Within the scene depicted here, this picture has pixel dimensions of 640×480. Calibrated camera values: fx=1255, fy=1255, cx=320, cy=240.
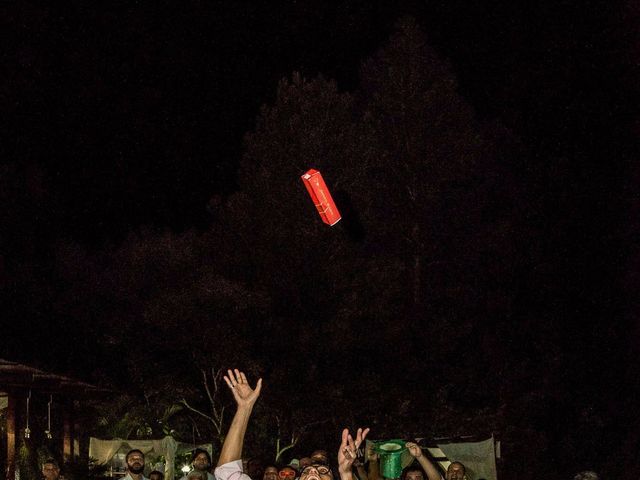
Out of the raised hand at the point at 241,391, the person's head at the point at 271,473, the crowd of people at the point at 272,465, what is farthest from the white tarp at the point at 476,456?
the raised hand at the point at 241,391

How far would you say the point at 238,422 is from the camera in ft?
23.7

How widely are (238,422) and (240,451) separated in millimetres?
167

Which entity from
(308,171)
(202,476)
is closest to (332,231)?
(308,171)

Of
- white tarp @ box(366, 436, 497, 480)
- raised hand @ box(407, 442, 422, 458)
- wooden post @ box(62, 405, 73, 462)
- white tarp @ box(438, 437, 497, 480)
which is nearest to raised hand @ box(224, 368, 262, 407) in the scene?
raised hand @ box(407, 442, 422, 458)

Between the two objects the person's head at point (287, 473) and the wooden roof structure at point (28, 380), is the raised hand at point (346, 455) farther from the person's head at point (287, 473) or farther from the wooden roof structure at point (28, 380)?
the wooden roof structure at point (28, 380)

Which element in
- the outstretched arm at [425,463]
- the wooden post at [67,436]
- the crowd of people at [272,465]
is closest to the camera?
the crowd of people at [272,465]

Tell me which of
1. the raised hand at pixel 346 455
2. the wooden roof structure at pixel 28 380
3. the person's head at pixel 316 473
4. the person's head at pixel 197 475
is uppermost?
the wooden roof structure at pixel 28 380

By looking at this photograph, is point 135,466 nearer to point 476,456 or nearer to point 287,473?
point 287,473

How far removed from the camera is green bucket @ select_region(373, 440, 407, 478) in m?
13.1

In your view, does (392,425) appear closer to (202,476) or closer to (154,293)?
(154,293)

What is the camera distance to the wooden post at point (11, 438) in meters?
18.4

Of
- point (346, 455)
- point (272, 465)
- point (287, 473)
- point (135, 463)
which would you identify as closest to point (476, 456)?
point (135, 463)

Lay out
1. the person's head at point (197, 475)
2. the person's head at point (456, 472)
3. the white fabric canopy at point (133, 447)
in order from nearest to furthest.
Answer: the person's head at point (197, 475) → the person's head at point (456, 472) → the white fabric canopy at point (133, 447)

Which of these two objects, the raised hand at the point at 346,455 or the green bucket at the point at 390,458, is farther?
the green bucket at the point at 390,458
